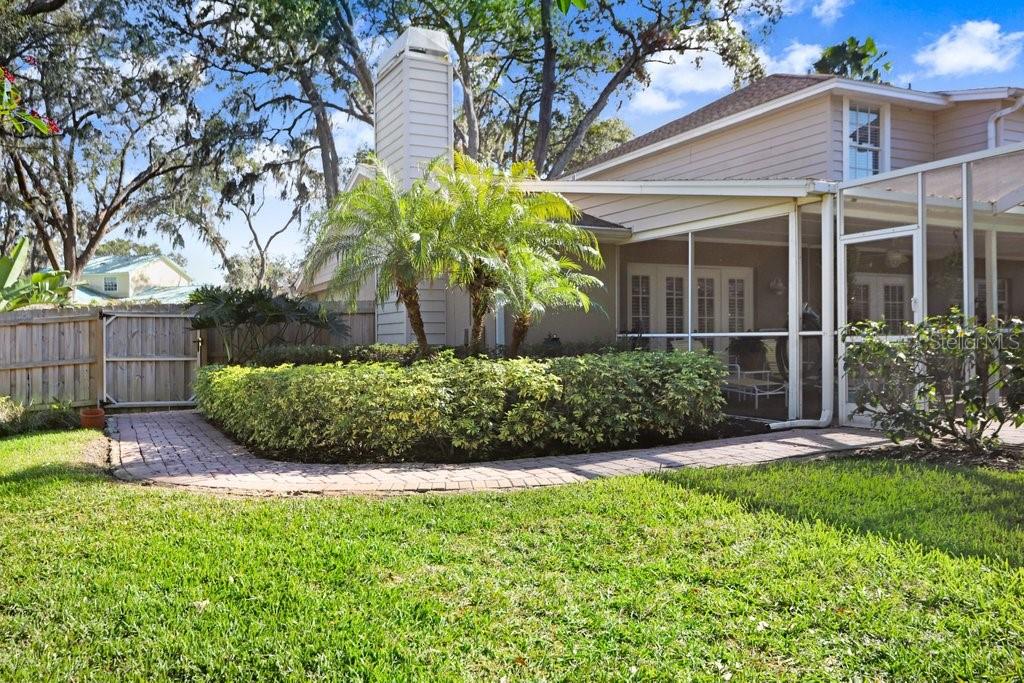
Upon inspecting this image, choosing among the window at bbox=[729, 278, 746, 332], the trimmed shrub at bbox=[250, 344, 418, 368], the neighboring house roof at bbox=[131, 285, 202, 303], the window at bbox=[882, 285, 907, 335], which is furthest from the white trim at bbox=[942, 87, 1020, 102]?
the neighboring house roof at bbox=[131, 285, 202, 303]

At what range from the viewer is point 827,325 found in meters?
8.60

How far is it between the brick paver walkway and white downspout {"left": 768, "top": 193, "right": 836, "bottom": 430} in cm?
33

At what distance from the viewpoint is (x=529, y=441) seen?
7.10 m

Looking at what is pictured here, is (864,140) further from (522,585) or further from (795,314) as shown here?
(522,585)

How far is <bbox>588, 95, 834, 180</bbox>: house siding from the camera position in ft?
39.1

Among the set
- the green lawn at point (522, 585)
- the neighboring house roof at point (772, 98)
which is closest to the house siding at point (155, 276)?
the neighboring house roof at point (772, 98)

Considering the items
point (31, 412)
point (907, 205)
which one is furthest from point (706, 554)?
point (31, 412)

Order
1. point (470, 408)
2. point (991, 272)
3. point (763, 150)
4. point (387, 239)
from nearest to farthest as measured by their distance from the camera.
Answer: point (470, 408) → point (991, 272) → point (387, 239) → point (763, 150)

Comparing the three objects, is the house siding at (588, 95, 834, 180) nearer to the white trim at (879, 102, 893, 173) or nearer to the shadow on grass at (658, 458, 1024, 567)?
the white trim at (879, 102, 893, 173)

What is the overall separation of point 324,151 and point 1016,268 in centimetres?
1923

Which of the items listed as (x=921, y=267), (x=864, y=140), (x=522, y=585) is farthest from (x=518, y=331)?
(x=864, y=140)

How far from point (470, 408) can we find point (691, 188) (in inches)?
188

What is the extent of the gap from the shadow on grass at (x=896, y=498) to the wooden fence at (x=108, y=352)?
8.91 m

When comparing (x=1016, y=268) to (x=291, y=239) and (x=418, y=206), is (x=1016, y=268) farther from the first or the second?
(x=291, y=239)
